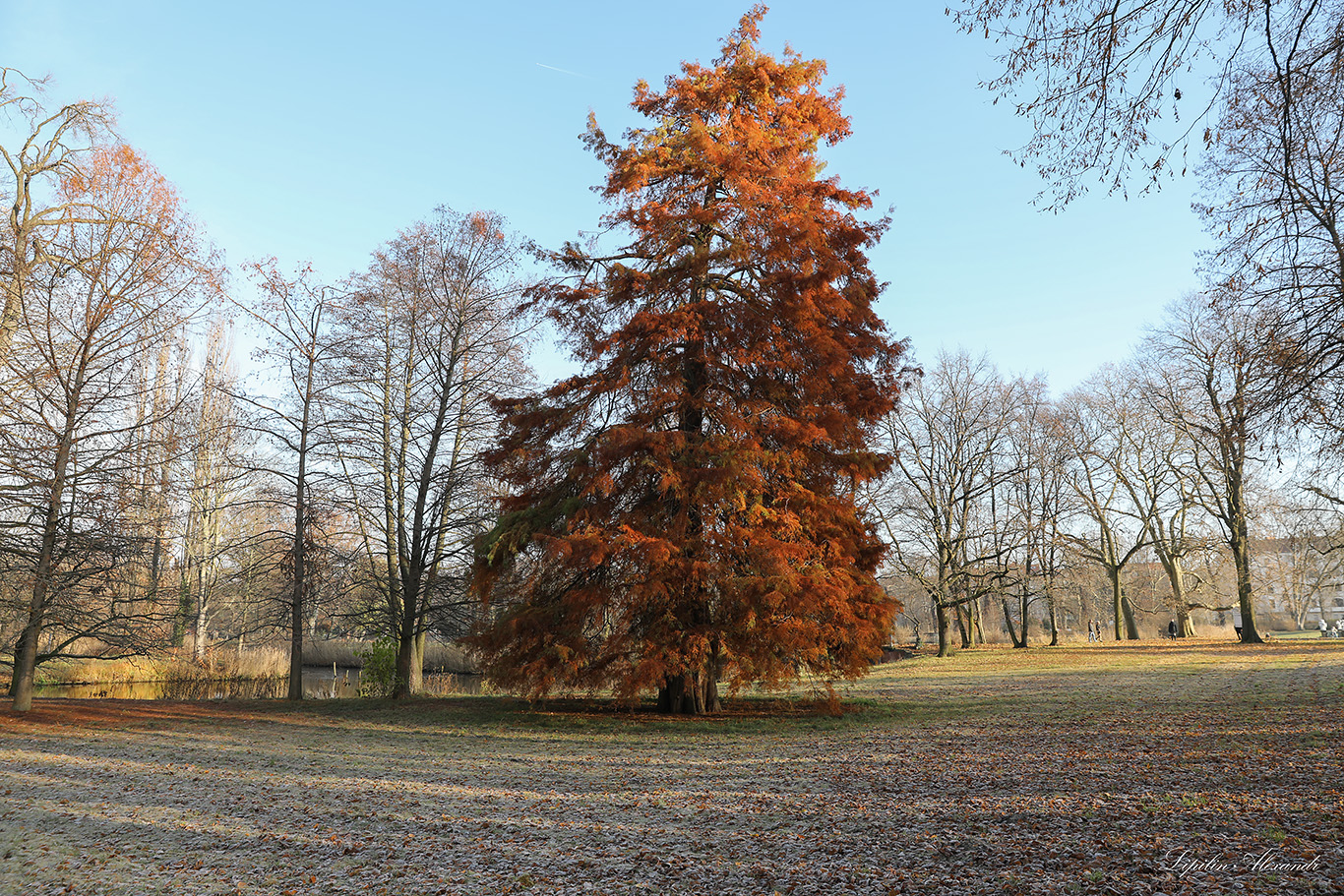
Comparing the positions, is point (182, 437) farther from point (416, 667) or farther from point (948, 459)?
point (948, 459)

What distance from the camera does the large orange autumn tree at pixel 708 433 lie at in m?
11.8

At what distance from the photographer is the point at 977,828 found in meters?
5.69

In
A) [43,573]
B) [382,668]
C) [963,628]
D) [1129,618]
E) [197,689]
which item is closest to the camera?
[43,573]

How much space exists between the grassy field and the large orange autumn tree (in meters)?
1.53

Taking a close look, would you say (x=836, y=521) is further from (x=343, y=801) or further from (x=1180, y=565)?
(x=1180, y=565)

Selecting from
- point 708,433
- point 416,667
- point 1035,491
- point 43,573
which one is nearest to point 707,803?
point 708,433

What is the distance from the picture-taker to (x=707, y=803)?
7.11 metres

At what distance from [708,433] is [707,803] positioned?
23.8 feet

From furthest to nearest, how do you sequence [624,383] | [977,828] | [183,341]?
[183,341]
[624,383]
[977,828]

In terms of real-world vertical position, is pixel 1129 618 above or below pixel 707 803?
below

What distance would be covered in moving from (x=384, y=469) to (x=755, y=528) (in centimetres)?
1001

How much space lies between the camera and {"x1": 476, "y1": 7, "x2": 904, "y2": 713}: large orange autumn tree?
11.8 meters

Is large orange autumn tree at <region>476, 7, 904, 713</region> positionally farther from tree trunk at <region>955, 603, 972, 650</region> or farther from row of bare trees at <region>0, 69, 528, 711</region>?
tree trunk at <region>955, 603, 972, 650</region>

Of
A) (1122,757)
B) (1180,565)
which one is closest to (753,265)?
(1122,757)
